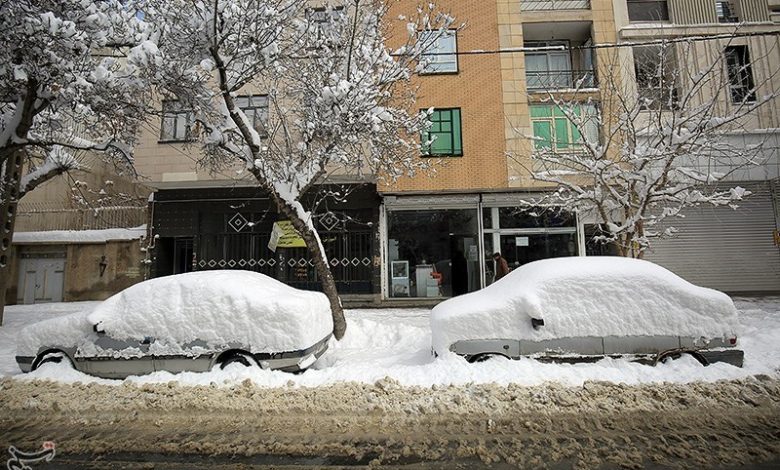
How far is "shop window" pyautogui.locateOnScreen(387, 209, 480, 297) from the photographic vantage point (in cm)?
1410

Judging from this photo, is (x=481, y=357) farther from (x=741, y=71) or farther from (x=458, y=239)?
(x=741, y=71)

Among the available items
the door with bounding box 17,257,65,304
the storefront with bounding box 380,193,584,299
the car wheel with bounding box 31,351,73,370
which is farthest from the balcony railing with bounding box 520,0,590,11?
the door with bounding box 17,257,65,304

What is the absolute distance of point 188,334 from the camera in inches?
201

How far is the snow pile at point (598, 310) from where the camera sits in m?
5.04

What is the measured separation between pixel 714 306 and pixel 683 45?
11.6 metres

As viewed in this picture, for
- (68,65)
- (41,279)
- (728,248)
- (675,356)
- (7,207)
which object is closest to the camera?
(675,356)

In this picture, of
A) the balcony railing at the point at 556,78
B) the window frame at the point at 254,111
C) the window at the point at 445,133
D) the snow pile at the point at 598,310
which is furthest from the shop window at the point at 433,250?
the snow pile at the point at 598,310

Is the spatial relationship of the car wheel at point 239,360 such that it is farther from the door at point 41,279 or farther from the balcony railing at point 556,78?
the door at point 41,279

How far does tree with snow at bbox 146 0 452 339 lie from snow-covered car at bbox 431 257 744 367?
146 inches

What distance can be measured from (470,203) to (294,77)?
24.6 feet

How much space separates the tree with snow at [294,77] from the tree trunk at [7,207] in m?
5.64

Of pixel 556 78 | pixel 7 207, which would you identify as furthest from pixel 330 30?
pixel 556 78

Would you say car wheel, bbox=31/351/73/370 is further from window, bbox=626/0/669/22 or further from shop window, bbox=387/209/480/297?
window, bbox=626/0/669/22

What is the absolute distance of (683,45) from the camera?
42.0 ft
